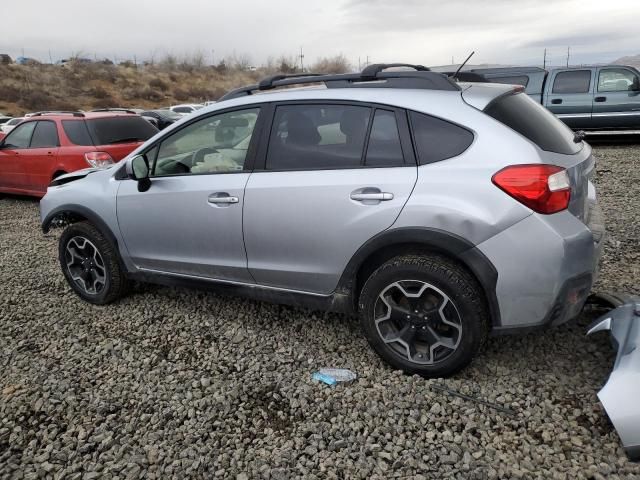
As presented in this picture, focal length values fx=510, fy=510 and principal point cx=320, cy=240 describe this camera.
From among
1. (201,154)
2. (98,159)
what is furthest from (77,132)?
(201,154)

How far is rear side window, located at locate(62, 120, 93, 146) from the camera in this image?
7402mm

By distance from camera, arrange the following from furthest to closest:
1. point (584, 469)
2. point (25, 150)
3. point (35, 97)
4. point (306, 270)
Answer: point (35, 97)
point (25, 150)
point (306, 270)
point (584, 469)

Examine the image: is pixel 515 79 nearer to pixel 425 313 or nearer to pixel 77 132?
pixel 77 132

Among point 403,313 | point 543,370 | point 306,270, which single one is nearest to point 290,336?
point 306,270

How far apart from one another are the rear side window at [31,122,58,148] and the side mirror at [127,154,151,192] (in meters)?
4.87

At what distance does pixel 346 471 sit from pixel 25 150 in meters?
8.01

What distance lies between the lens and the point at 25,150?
322 inches

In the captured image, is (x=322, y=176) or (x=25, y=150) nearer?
(x=322, y=176)

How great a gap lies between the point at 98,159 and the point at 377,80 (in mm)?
5309

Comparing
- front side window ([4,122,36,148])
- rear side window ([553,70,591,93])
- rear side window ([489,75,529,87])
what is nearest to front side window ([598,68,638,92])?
rear side window ([553,70,591,93])

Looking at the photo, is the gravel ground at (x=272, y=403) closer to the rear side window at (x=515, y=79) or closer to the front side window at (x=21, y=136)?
the front side window at (x=21, y=136)

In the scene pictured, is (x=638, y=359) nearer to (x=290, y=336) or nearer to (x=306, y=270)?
(x=306, y=270)

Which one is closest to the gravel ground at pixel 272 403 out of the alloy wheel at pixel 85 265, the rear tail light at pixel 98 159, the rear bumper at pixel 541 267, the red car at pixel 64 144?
the alloy wheel at pixel 85 265

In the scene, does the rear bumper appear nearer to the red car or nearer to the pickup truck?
the red car
